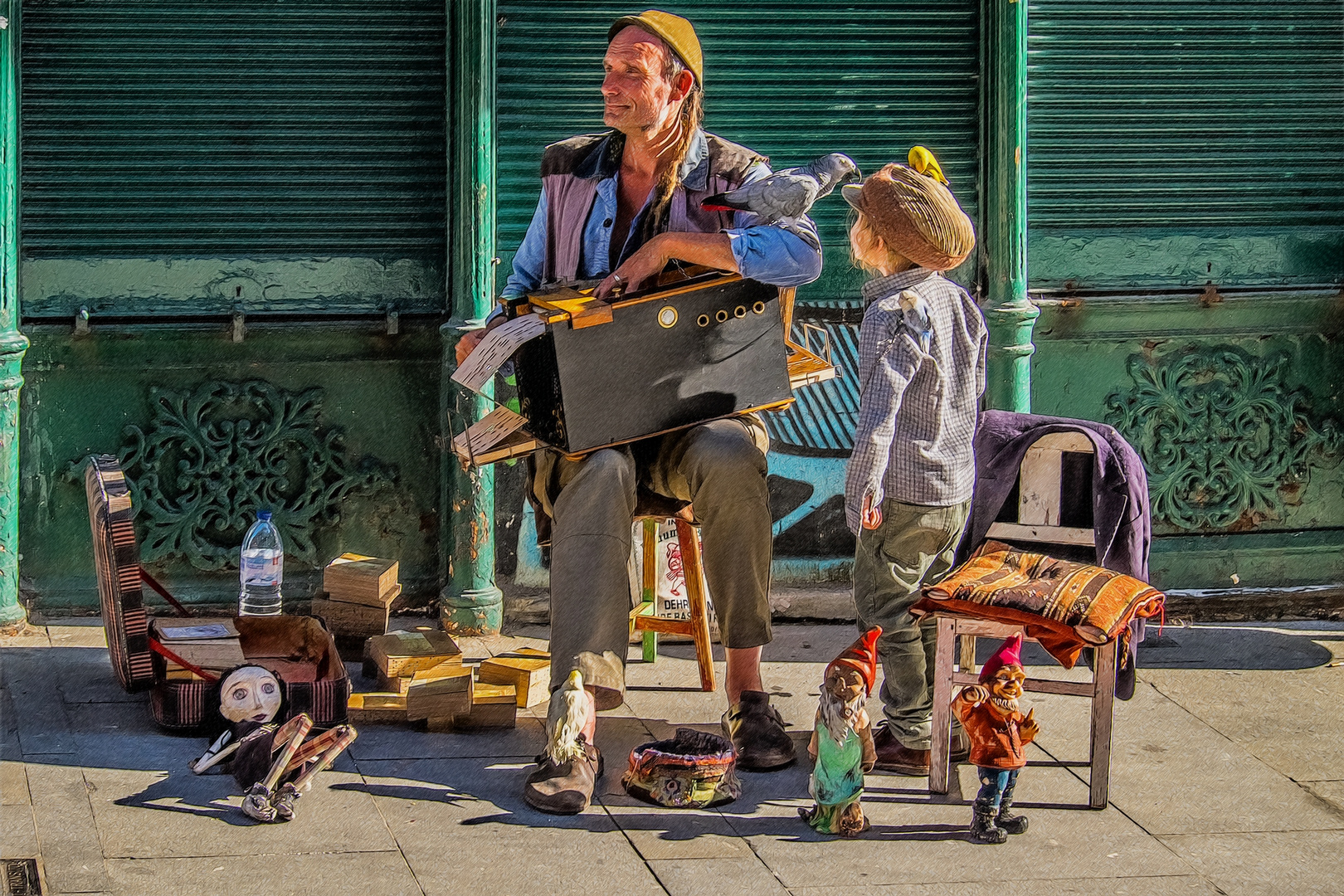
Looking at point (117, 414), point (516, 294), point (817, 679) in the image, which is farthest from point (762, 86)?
point (117, 414)

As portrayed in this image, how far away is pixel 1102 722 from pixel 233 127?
3.42 m

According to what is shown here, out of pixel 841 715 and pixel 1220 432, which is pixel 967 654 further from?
pixel 1220 432

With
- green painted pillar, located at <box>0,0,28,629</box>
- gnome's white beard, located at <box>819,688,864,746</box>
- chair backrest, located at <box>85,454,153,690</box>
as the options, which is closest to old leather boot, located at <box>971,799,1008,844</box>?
gnome's white beard, located at <box>819,688,864,746</box>

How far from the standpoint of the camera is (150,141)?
569 centimetres

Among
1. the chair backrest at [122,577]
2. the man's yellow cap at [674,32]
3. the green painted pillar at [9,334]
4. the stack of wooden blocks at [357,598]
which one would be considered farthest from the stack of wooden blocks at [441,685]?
the man's yellow cap at [674,32]

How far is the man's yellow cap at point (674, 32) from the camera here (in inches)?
190

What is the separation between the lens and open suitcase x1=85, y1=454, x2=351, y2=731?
469 cm

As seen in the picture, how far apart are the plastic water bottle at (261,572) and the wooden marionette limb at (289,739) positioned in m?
1.36

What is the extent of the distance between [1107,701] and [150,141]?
3.57 meters

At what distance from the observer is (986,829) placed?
4164 mm

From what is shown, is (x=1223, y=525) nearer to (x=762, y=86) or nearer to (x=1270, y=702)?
(x=1270, y=702)

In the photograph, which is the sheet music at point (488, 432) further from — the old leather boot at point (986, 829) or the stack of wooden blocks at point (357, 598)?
the old leather boot at point (986, 829)

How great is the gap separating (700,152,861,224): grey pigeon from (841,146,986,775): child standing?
4.6 inches

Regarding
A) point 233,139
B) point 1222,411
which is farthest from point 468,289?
point 1222,411
